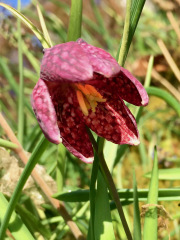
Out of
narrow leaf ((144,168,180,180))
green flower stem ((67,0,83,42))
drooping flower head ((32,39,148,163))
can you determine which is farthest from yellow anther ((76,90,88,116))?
narrow leaf ((144,168,180,180))

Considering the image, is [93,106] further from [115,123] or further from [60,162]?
[60,162]

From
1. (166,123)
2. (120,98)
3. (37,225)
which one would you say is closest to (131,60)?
(166,123)

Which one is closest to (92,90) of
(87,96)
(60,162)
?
(87,96)

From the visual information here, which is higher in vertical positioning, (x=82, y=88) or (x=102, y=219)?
(x=82, y=88)

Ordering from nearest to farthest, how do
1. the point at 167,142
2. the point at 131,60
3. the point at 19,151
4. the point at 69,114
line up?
1. the point at 69,114
2. the point at 19,151
3. the point at 167,142
4. the point at 131,60

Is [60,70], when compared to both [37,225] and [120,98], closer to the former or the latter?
[120,98]

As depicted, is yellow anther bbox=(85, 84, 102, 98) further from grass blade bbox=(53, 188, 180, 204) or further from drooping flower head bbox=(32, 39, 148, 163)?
grass blade bbox=(53, 188, 180, 204)

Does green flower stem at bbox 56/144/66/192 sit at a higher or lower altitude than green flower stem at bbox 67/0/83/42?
lower
